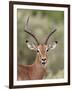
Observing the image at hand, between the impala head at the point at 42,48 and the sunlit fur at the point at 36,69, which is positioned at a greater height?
the impala head at the point at 42,48

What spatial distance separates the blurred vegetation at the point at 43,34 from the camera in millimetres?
2069

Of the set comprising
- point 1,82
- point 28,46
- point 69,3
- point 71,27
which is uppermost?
point 69,3

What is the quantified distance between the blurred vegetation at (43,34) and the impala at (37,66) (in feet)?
0.11

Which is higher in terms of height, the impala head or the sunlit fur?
the impala head

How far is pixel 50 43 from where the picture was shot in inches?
85.1

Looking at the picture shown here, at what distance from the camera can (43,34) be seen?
84.3 inches

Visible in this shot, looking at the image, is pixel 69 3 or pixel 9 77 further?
pixel 69 3

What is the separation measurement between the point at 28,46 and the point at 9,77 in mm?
306

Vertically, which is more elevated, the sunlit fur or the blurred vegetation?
the blurred vegetation

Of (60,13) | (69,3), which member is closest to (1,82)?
(60,13)

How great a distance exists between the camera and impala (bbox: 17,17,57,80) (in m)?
2.08

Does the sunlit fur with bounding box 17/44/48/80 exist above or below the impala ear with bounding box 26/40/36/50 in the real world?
below

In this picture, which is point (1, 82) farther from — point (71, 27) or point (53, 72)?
point (71, 27)

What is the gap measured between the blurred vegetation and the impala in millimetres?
32
